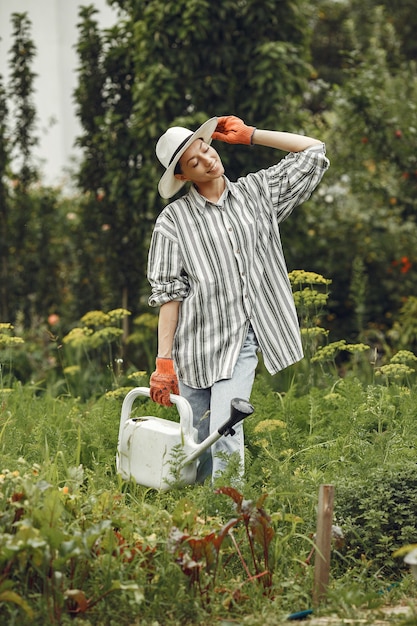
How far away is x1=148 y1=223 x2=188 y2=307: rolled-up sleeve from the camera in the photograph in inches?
151

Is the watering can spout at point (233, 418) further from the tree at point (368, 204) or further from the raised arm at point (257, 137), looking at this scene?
the tree at point (368, 204)

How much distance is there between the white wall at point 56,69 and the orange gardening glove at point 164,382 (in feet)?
18.9

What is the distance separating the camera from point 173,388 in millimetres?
3771

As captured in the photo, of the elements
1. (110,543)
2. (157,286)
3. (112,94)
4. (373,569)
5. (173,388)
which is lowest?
(373,569)

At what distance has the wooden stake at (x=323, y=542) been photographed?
→ 9.93 feet

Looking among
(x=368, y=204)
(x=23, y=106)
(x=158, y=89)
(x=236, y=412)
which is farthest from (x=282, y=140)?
(x=368, y=204)

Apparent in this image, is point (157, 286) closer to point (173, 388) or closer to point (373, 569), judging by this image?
point (173, 388)

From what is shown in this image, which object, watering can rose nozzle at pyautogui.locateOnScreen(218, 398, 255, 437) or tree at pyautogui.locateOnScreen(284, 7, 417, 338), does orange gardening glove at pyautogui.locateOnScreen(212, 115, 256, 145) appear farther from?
tree at pyautogui.locateOnScreen(284, 7, 417, 338)

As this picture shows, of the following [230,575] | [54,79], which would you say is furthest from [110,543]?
[54,79]

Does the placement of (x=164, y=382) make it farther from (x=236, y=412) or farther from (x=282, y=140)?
(x=282, y=140)

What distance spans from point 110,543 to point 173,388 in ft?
3.07

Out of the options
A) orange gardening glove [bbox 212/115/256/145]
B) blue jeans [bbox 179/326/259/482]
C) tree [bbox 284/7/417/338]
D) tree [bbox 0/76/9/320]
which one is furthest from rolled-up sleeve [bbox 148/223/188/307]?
tree [bbox 0/76/9/320]

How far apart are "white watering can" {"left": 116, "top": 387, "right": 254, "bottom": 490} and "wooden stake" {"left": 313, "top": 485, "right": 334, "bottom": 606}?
52 centimetres

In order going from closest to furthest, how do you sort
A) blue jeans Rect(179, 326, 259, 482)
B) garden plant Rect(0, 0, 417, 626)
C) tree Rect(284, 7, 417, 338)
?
garden plant Rect(0, 0, 417, 626) < blue jeans Rect(179, 326, 259, 482) < tree Rect(284, 7, 417, 338)
